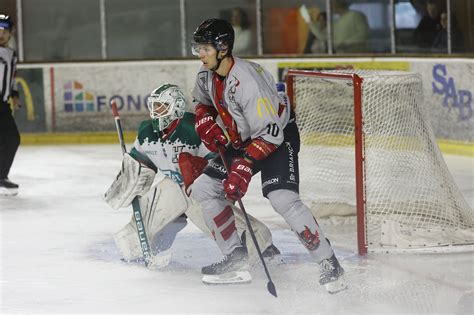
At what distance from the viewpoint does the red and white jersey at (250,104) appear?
473 centimetres

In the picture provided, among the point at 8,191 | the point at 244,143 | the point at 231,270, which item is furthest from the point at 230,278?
the point at 8,191

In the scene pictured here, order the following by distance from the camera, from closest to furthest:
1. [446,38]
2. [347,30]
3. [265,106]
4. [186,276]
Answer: [265,106]
[186,276]
[446,38]
[347,30]

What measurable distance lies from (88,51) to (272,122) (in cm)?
650

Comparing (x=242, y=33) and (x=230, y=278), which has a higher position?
(x=242, y=33)

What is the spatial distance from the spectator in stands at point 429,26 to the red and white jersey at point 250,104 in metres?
5.02

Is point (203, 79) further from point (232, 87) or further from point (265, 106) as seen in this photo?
point (265, 106)

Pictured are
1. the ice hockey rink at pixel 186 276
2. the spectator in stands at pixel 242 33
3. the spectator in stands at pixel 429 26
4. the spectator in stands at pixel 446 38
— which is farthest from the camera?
the spectator in stands at pixel 242 33

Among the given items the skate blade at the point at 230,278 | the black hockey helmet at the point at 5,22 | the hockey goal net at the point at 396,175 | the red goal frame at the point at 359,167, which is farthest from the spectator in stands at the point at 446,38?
the skate blade at the point at 230,278

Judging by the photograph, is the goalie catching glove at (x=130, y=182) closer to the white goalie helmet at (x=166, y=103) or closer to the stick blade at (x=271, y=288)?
the white goalie helmet at (x=166, y=103)

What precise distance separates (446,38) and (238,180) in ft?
17.2

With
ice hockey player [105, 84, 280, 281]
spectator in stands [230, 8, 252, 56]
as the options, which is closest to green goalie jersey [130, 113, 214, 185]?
ice hockey player [105, 84, 280, 281]

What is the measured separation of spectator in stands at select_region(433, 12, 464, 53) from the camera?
31.2ft

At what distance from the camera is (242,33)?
10742 millimetres

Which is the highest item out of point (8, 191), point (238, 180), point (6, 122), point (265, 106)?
point (265, 106)
